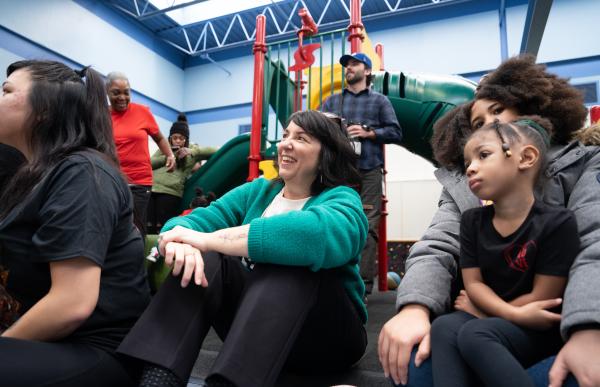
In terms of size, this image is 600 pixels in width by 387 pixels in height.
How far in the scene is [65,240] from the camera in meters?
0.77

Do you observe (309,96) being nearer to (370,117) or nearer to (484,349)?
(370,117)

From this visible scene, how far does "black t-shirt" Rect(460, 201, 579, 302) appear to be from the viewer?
76 centimetres

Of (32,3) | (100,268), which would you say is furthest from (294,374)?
(32,3)

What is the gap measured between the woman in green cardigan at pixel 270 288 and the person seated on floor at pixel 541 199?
0.57 feet

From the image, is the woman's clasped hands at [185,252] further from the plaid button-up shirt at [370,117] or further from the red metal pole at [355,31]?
the red metal pole at [355,31]

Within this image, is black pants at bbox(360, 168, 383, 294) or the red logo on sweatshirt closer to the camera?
the red logo on sweatshirt

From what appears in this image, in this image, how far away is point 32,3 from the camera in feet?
18.4

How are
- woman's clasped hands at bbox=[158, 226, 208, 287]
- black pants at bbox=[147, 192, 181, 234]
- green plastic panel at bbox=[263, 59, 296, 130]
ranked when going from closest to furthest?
woman's clasped hands at bbox=[158, 226, 208, 287]
green plastic panel at bbox=[263, 59, 296, 130]
black pants at bbox=[147, 192, 181, 234]

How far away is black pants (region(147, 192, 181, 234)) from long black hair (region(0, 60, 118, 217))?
254 cm

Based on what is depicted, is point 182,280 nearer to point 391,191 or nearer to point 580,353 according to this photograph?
point 580,353

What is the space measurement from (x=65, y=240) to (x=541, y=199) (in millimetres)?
919

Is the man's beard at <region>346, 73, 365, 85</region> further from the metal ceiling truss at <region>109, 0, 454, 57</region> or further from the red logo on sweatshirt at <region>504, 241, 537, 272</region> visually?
the metal ceiling truss at <region>109, 0, 454, 57</region>

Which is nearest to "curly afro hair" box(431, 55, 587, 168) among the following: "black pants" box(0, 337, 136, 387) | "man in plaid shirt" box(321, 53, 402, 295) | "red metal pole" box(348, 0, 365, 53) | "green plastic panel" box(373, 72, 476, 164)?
"black pants" box(0, 337, 136, 387)

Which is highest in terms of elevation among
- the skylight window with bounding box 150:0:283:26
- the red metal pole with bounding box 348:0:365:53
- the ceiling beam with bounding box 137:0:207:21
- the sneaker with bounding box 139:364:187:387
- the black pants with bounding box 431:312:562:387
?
the skylight window with bounding box 150:0:283:26
